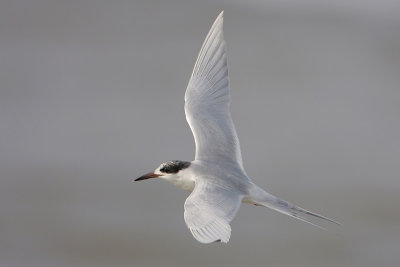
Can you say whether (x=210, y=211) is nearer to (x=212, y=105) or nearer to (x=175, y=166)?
(x=175, y=166)

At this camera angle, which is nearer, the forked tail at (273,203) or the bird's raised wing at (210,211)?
the bird's raised wing at (210,211)

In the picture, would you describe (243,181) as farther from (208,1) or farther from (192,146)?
(208,1)

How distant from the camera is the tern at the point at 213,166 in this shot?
504 cm

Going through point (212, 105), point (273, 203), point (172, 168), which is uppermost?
point (212, 105)

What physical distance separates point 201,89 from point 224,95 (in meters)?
0.20

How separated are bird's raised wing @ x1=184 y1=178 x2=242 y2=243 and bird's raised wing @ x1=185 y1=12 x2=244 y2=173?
557mm

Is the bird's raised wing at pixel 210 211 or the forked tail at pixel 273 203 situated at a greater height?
the bird's raised wing at pixel 210 211

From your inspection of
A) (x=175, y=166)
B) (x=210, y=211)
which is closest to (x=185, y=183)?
(x=175, y=166)

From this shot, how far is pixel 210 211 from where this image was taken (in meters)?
4.99

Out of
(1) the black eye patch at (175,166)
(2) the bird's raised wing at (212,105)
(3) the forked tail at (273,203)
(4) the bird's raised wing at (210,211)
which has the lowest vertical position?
(3) the forked tail at (273,203)

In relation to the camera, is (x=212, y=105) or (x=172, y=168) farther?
(x=212, y=105)

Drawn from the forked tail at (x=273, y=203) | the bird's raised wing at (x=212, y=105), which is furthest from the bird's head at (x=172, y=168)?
the forked tail at (x=273, y=203)

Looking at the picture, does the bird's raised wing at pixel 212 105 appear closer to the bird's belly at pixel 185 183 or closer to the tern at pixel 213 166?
the tern at pixel 213 166

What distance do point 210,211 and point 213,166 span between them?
88cm
